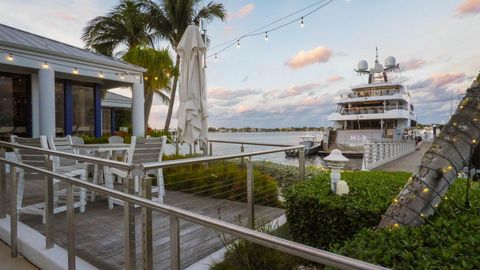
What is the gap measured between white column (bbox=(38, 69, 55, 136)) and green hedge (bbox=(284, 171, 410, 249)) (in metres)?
7.34

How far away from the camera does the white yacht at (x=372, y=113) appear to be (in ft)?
78.7

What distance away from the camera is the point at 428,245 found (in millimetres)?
1994

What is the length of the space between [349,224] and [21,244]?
10.00 feet

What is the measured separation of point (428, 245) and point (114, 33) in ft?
63.0

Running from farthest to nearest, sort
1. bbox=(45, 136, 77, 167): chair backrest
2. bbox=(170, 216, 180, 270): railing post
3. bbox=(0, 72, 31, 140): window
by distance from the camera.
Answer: bbox=(0, 72, 31, 140): window < bbox=(45, 136, 77, 167): chair backrest < bbox=(170, 216, 180, 270): railing post

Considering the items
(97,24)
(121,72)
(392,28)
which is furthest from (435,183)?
(97,24)

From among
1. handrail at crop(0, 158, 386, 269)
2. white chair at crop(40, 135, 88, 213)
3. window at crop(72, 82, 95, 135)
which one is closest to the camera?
handrail at crop(0, 158, 386, 269)

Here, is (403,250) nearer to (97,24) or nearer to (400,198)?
(400,198)

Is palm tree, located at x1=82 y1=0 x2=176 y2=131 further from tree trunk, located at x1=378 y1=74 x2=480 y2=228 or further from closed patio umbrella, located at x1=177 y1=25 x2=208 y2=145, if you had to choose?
tree trunk, located at x1=378 y1=74 x2=480 y2=228

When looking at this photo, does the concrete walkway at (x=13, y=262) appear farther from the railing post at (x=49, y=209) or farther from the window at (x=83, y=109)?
the window at (x=83, y=109)

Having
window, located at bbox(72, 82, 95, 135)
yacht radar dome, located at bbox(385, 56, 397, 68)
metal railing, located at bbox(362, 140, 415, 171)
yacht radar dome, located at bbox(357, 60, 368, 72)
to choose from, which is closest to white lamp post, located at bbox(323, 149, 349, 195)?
metal railing, located at bbox(362, 140, 415, 171)

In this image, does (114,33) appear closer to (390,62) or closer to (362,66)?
(362,66)

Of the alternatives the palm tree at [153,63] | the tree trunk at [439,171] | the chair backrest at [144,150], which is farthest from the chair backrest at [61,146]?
the palm tree at [153,63]

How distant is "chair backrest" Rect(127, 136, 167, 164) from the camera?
4.17m
